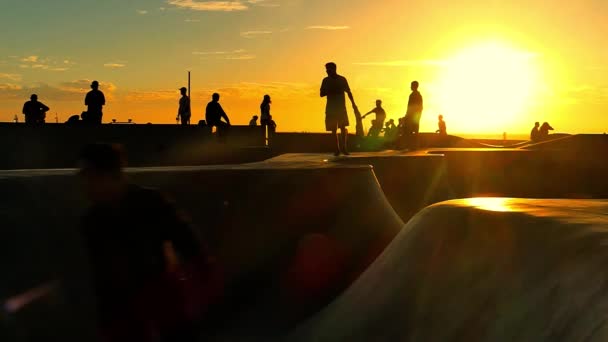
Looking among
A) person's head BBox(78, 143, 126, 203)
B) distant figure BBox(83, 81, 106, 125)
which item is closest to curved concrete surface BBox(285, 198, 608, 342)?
person's head BBox(78, 143, 126, 203)

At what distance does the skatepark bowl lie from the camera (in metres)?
3.56

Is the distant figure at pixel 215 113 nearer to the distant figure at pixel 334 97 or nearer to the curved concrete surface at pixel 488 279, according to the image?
the distant figure at pixel 334 97

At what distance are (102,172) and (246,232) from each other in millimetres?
3586

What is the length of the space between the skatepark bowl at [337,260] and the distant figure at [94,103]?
14870mm

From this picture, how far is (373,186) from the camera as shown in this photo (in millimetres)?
8656

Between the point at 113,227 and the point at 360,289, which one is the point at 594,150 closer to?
the point at 360,289

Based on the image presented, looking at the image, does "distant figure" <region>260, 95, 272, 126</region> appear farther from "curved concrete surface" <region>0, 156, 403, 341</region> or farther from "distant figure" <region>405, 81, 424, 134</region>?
"curved concrete surface" <region>0, 156, 403, 341</region>

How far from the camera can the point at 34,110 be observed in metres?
23.5

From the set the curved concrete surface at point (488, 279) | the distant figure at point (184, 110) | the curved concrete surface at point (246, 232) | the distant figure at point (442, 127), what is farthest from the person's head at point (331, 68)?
Answer: the distant figure at point (442, 127)

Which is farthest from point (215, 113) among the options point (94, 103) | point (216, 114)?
point (94, 103)

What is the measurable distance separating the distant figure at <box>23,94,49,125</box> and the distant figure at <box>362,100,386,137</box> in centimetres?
1058

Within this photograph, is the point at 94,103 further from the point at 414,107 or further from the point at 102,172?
the point at 102,172

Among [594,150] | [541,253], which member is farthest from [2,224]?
[594,150]

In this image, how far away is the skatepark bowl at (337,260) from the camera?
3561mm
